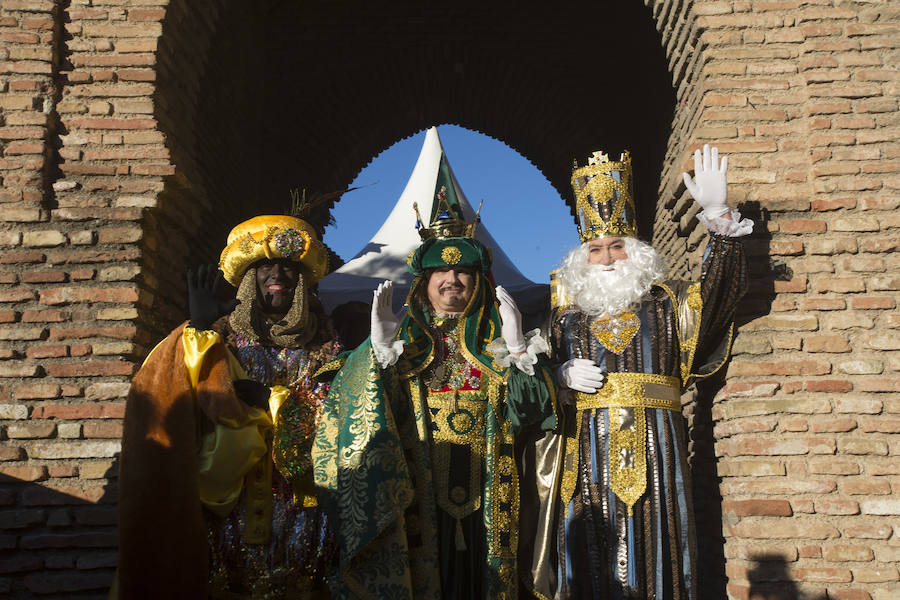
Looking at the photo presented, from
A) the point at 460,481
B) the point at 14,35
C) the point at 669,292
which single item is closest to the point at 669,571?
the point at 460,481

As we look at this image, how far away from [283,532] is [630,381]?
63.9 inches

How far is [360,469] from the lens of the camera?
3080 mm

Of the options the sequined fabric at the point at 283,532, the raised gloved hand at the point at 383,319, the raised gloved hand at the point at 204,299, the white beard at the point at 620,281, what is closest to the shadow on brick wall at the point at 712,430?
the white beard at the point at 620,281

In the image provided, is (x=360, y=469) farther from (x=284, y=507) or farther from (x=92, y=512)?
(x=92, y=512)

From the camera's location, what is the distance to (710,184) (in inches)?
136

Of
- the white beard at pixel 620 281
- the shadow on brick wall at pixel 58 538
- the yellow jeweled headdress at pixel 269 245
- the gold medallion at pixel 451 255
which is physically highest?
the yellow jeweled headdress at pixel 269 245

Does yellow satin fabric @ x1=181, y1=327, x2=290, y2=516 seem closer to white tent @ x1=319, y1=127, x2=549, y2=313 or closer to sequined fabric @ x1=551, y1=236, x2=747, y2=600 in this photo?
sequined fabric @ x1=551, y1=236, x2=747, y2=600

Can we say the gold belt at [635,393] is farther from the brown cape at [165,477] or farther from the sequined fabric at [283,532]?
the brown cape at [165,477]

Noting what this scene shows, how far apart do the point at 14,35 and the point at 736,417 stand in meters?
4.26

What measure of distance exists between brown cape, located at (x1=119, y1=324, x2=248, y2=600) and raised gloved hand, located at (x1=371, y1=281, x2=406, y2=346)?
2.12ft

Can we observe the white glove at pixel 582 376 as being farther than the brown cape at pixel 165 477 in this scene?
Yes

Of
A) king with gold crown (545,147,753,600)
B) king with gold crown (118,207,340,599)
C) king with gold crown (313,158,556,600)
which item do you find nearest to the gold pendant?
king with gold crown (545,147,753,600)

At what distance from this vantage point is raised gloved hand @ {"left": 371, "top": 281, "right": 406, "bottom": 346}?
329 centimetres

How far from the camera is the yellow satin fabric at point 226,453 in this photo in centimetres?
315
